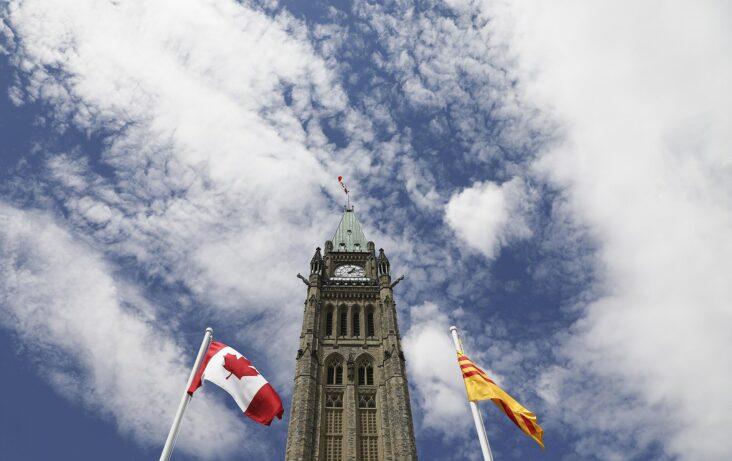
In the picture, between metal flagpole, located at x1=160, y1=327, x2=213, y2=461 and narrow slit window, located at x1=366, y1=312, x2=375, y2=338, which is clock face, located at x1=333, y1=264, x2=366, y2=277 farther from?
metal flagpole, located at x1=160, y1=327, x2=213, y2=461

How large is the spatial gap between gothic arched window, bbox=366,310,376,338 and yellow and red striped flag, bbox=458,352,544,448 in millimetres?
40924

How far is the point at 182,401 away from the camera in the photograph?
18.5 meters

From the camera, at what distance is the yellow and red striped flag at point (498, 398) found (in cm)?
1967

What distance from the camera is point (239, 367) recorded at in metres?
19.3

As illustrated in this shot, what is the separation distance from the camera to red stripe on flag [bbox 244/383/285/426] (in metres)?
18.3

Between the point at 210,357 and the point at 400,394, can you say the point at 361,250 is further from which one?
the point at 210,357

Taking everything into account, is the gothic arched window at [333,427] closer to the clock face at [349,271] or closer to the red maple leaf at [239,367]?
the clock face at [349,271]

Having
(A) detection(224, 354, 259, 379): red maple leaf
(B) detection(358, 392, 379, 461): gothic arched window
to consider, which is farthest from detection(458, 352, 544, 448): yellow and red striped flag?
(B) detection(358, 392, 379, 461): gothic arched window

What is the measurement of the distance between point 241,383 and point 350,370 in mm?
37419

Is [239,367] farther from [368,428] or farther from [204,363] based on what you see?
[368,428]

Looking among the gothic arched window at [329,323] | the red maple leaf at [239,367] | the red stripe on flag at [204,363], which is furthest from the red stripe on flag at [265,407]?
the gothic arched window at [329,323]

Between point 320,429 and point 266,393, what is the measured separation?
3274cm

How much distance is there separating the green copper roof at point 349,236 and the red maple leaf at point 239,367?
57.6 metres

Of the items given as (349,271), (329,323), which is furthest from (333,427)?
(349,271)
